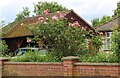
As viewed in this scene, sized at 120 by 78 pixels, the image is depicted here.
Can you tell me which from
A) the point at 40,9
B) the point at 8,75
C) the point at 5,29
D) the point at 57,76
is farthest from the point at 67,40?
the point at 40,9

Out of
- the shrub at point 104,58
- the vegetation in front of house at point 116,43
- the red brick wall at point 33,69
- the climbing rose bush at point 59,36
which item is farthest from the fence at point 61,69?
the climbing rose bush at point 59,36

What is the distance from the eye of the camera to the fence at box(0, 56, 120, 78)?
1233 centimetres

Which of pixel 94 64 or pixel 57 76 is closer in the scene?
pixel 94 64

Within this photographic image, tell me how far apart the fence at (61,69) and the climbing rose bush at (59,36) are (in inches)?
47.6

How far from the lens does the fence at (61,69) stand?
12.3 m

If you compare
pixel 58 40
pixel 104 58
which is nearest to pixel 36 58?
pixel 58 40

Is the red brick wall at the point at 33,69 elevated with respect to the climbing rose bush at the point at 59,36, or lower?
lower

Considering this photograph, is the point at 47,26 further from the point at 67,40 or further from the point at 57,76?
the point at 57,76

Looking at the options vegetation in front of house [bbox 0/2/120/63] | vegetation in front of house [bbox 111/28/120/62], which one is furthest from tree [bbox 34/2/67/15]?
vegetation in front of house [bbox 111/28/120/62]

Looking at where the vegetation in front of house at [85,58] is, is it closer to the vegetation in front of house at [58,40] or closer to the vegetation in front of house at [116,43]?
the vegetation in front of house at [58,40]

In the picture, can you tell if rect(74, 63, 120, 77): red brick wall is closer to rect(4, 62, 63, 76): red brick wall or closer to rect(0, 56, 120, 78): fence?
rect(0, 56, 120, 78): fence

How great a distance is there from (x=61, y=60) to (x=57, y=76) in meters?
0.93

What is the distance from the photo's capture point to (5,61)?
50.6ft

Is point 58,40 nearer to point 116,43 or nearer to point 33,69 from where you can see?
point 33,69
